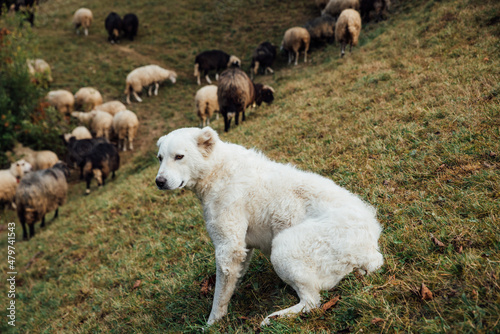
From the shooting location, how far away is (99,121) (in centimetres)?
1603

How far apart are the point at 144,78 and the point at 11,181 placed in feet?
31.9

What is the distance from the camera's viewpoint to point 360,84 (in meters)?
8.66

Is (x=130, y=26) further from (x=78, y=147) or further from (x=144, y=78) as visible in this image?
(x=78, y=147)

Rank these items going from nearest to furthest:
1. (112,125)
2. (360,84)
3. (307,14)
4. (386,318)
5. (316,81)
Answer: (386,318)
(360,84)
(316,81)
(112,125)
(307,14)

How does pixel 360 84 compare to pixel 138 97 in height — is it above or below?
above

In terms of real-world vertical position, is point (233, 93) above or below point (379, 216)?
above

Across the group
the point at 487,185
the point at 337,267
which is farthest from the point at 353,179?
the point at 337,267

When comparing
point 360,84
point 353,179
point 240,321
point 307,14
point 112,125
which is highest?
point 307,14

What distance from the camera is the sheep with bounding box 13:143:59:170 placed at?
553 inches

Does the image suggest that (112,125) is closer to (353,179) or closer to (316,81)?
(316,81)

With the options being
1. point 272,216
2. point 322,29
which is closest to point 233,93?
point 272,216

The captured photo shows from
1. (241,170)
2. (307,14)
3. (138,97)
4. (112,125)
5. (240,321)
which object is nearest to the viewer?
(240,321)

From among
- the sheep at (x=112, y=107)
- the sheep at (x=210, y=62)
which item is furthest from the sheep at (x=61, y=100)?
the sheep at (x=210, y=62)

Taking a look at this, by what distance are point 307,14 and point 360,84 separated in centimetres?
1752
